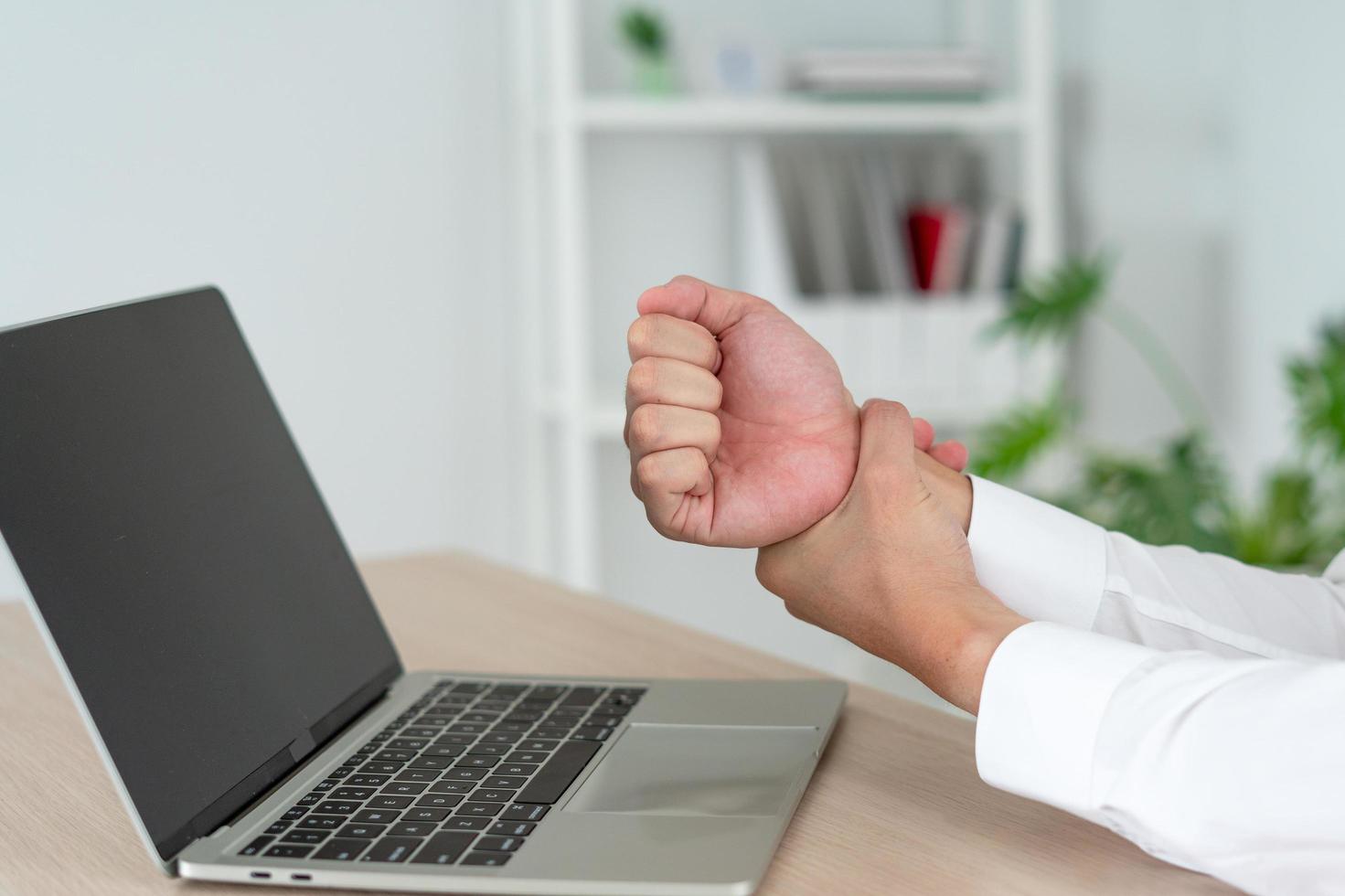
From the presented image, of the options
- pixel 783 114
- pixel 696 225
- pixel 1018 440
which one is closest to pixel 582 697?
pixel 1018 440

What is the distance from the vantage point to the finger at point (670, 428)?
2.27 ft

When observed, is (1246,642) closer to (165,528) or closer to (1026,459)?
(165,528)

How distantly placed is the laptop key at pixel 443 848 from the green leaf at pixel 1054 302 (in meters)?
1.63

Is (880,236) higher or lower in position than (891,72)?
lower

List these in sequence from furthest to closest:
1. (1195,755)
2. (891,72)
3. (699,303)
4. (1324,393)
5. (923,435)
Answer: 1. (891,72)
2. (1324,393)
3. (923,435)
4. (699,303)
5. (1195,755)

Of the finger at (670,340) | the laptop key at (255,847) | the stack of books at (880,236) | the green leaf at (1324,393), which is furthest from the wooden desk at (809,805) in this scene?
the stack of books at (880,236)

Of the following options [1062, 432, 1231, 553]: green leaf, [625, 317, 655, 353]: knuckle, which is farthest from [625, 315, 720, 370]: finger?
[1062, 432, 1231, 553]: green leaf

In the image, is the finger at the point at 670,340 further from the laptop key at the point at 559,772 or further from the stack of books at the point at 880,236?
the stack of books at the point at 880,236

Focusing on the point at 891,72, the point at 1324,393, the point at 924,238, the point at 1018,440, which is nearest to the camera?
the point at 1324,393

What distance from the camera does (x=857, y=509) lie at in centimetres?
71

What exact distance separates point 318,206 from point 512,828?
163 centimetres

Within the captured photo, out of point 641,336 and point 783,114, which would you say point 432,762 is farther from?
point 783,114

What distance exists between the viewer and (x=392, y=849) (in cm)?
53

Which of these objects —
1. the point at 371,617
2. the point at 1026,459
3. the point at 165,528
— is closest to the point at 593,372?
the point at 1026,459
